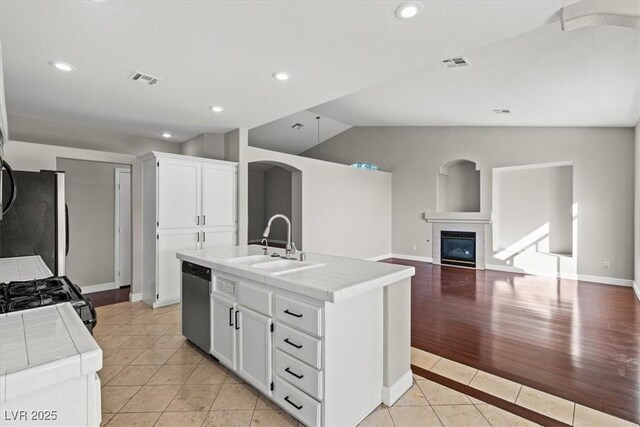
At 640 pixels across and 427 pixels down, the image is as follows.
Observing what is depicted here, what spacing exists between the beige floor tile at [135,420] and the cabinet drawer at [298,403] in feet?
2.56

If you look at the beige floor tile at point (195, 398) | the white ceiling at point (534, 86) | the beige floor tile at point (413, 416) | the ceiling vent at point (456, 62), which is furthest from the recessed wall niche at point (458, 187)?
the beige floor tile at point (195, 398)

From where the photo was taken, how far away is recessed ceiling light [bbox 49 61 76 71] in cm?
271

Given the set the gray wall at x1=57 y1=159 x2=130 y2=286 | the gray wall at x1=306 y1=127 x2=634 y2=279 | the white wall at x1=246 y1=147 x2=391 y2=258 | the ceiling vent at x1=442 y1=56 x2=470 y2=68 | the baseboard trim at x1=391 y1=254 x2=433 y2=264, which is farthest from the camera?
the baseboard trim at x1=391 y1=254 x2=433 y2=264

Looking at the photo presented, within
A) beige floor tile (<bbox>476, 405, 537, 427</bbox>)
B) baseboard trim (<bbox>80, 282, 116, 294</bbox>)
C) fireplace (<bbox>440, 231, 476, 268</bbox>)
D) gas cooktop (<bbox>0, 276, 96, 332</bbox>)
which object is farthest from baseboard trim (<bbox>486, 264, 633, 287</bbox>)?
baseboard trim (<bbox>80, 282, 116, 294</bbox>)

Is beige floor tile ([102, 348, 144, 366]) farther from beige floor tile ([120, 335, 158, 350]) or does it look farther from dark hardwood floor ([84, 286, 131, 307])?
dark hardwood floor ([84, 286, 131, 307])

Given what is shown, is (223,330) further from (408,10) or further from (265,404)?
(408,10)

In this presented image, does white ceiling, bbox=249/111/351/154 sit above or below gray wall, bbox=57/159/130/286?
above

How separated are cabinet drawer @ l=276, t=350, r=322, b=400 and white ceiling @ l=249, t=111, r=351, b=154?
6.23 meters

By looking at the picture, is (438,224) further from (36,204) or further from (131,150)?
(36,204)

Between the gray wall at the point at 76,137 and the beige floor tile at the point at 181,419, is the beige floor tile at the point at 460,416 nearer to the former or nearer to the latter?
the beige floor tile at the point at 181,419

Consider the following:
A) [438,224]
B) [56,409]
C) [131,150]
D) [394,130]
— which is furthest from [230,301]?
[394,130]

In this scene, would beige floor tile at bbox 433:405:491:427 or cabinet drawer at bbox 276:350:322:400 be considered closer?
cabinet drawer at bbox 276:350:322:400

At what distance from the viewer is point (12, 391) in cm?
75

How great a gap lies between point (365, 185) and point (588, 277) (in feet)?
15.0
